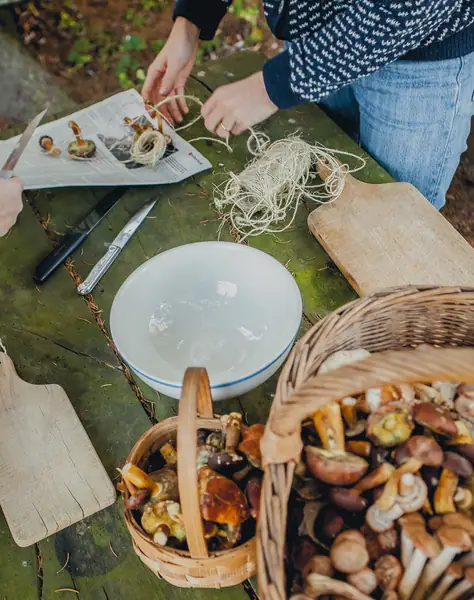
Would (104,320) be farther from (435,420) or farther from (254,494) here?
(435,420)

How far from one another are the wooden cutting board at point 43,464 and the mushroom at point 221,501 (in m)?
0.20

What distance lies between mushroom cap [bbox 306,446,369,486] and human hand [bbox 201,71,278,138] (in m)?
0.70

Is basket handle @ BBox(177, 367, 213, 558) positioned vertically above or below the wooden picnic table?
above

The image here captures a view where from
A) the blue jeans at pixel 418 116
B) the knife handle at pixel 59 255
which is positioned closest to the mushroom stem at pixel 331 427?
the knife handle at pixel 59 255

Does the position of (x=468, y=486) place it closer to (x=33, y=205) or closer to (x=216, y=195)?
(x=216, y=195)

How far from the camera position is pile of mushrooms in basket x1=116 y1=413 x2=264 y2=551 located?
0.57m

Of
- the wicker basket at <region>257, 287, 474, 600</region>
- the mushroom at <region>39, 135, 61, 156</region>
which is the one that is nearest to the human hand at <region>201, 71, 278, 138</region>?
the mushroom at <region>39, 135, 61, 156</region>

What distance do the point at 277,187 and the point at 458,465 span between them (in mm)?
629

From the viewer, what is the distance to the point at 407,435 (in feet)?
1.95

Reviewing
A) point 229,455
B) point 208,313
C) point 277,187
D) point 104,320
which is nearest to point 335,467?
point 229,455

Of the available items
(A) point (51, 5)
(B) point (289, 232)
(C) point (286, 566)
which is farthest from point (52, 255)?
(A) point (51, 5)

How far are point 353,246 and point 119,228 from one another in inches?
17.6

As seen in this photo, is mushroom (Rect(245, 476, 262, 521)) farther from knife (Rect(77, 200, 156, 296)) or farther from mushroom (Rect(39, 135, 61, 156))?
mushroom (Rect(39, 135, 61, 156))

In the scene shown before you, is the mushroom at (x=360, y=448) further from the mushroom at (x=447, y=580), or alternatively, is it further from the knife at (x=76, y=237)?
the knife at (x=76, y=237)
